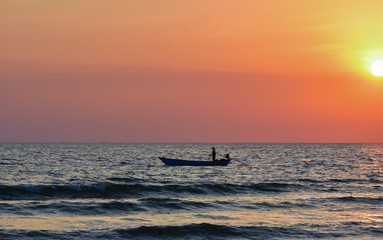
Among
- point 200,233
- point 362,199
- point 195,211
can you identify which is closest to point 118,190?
point 195,211

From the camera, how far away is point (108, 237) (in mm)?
21406

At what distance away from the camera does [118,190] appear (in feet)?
131

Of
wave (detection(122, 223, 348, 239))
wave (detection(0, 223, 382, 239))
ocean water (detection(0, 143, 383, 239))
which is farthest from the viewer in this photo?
ocean water (detection(0, 143, 383, 239))

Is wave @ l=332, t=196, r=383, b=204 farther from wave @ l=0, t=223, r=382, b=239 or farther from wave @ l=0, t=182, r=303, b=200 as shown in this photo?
wave @ l=0, t=223, r=382, b=239

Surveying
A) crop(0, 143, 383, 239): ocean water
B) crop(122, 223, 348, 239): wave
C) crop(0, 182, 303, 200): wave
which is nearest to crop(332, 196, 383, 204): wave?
crop(0, 143, 383, 239): ocean water

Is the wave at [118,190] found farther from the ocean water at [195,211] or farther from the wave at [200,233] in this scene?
the wave at [200,233]

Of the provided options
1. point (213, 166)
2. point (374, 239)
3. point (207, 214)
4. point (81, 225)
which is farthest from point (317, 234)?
point (213, 166)

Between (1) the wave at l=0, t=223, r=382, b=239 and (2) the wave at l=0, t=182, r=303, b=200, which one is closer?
A: (1) the wave at l=0, t=223, r=382, b=239

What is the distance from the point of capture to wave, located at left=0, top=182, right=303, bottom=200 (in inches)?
1443

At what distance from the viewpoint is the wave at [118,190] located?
3666 centimetres

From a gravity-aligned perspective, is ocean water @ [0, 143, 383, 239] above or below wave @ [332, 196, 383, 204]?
below

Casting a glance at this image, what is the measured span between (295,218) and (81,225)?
11719mm

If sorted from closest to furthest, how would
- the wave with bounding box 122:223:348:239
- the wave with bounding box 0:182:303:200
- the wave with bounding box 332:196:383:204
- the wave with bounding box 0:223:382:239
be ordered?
the wave with bounding box 0:223:382:239 → the wave with bounding box 122:223:348:239 → the wave with bounding box 332:196:383:204 → the wave with bounding box 0:182:303:200

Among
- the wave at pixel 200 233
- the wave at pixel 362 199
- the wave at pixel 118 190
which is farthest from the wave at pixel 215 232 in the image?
the wave at pixel 118 190
